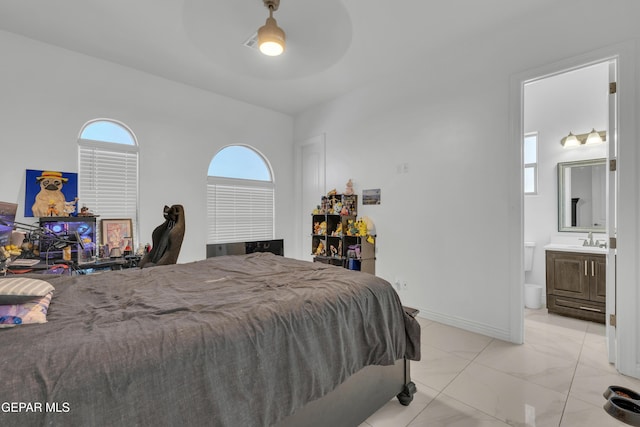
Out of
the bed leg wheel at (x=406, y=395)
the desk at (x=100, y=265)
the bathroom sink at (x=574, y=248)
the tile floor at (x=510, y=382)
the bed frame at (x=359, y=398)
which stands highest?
the bathroom sink at (x=574, y=248)

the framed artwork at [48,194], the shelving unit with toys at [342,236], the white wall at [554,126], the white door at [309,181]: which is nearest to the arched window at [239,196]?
the white door at [309,181]

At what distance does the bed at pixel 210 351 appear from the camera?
0.84 meters

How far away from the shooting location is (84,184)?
3.31 m

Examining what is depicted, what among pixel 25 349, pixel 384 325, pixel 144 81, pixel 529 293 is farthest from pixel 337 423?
pixel 144 81

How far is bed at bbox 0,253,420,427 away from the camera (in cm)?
84

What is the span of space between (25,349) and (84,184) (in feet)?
10.1

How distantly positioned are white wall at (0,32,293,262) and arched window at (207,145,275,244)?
145 mm

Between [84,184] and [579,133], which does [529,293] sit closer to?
[579,133]

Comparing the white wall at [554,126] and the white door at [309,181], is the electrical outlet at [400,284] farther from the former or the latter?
the white wall at [554,126]

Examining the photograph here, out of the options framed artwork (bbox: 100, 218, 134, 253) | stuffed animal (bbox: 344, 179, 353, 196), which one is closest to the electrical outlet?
stuffed animal (bbox: 344, 179, 353, 196)

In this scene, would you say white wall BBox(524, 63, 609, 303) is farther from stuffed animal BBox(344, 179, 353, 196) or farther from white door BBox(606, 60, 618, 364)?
stuffed animal BBox(344, 179, 353, 196)

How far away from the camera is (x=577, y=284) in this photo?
339 centimetres

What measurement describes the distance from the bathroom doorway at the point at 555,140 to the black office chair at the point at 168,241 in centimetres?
404

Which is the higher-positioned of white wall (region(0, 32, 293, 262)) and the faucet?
white wall (region(0, 32, 293, 262))
